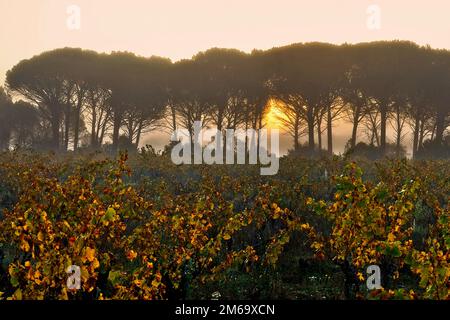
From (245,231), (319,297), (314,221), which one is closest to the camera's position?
(319,297)

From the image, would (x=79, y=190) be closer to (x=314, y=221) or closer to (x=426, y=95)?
(x=314, y=221)

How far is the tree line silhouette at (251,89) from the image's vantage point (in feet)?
138

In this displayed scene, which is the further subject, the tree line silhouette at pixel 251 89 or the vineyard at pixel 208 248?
the tree line silhouette at pixel 251 89

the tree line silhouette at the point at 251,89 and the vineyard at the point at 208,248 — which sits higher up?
the tree line silhouette at the point at 251,89

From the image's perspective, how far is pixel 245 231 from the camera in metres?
10.5

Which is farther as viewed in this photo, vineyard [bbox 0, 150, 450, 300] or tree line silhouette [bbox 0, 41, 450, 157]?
tree line silhouette [bbox 0, 41, 450, 157]

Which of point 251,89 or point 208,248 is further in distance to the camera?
point 251,89

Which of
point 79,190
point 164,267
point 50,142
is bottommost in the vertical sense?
point 164,267

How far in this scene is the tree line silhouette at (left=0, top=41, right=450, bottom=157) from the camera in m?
42.0

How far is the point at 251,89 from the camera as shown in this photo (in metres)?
44.9

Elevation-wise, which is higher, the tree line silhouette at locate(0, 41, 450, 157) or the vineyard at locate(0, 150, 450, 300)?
the tree line silhouette at locate(0, 41, 450, 157)

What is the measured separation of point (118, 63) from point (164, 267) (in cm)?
4634

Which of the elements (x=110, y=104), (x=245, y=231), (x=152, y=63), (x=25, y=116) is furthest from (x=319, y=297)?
(x=25, y=116)

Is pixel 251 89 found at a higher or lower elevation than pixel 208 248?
higher
